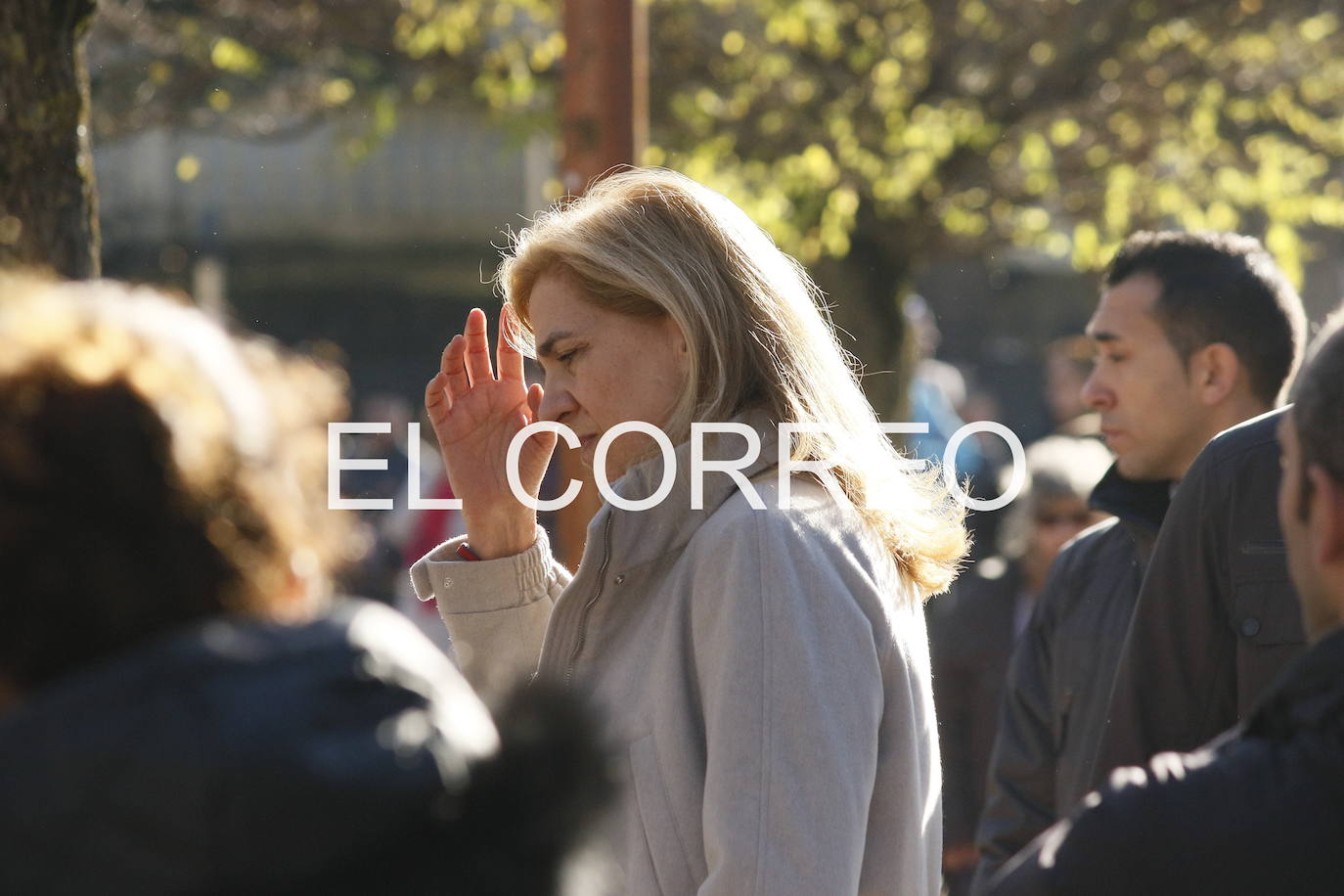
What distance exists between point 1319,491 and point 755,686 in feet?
2.58

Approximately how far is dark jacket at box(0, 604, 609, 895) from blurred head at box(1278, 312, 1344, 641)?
791 millimetres

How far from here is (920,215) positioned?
7809mm

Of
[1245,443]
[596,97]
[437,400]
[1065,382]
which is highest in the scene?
[596,97]

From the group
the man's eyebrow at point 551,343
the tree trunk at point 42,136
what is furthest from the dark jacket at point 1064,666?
the tree trunk at point 42,136

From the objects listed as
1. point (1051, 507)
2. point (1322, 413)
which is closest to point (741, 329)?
point (1322, 413)

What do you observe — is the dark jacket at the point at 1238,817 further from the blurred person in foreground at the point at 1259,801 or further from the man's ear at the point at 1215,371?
the man's ear at the point at 1215,371

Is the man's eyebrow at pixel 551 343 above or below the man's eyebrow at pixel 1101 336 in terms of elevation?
below

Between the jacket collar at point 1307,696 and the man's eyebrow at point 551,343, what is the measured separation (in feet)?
4.33

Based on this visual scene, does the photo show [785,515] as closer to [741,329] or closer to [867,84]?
[741,329]

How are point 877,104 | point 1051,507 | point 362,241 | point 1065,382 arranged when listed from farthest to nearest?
point 362,241 → point 1065,382 → point 877,104 → point 1051,507

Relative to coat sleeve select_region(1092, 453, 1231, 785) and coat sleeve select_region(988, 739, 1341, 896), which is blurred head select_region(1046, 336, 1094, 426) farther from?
coat sleeve select_region(988, 739, 1341, 896)

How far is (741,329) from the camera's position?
236 cm

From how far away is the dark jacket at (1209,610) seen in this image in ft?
7.58

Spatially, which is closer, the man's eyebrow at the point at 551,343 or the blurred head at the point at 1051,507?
the man's eyebrow at the point at 551,343
